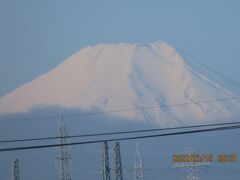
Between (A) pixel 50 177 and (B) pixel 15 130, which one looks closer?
(A) pixel 50 177

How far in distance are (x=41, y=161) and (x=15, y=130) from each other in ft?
49.9

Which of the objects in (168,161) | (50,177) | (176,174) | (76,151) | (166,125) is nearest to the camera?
(50,177)

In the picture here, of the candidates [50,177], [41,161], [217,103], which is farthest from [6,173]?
[217,103]

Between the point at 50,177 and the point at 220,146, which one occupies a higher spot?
the point at 220,146

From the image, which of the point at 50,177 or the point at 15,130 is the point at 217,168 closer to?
the point at 50,177

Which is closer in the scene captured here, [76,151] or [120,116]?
[76,151]

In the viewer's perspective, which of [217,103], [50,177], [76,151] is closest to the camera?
[50,177]

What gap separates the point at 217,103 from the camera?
188250 millimetres

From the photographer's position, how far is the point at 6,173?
99938 mm

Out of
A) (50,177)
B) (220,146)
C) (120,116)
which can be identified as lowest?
(50,177)

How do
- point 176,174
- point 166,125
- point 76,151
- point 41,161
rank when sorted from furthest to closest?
point 166,125 < point 76,151 < point 41,161 < point 176,174

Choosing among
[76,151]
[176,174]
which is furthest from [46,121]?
[176,174]

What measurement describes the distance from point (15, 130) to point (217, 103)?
7313cm

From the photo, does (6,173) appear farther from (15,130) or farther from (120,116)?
(120,116)
